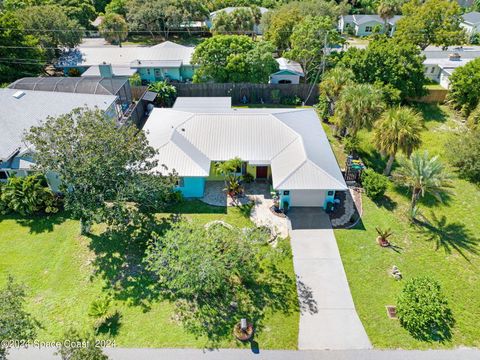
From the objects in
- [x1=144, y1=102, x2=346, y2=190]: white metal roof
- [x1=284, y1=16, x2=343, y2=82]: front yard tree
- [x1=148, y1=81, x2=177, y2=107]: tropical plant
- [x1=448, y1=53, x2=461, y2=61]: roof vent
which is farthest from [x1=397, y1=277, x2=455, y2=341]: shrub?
[x1=448, y1=53, x2=461, y2=61]: roof vent

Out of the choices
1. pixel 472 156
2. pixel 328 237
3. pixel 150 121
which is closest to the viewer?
pixel 328 237

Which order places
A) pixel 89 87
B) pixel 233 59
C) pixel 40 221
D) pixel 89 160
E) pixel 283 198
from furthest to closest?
pixel 233 59 < pixel 89 87 < pixel 283 198 < pixel 40 221 < pixel 89 160

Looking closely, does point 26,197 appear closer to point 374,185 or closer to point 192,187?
point 192,187

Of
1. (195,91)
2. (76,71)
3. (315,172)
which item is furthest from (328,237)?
(76,71)

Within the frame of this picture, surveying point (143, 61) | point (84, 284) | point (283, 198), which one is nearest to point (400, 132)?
point (283, 198)

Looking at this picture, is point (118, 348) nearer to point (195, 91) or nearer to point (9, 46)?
point (195, 91)
